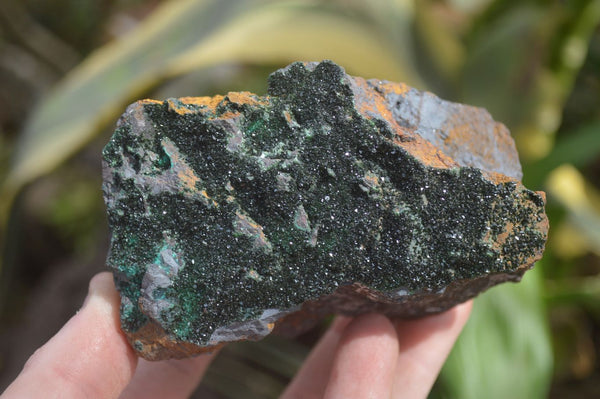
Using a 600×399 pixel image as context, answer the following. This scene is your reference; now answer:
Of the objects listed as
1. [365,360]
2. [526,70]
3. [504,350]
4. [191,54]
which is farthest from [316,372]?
[526,70]

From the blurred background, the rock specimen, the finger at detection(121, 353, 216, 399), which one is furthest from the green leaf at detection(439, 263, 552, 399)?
the finger at detection(121, 353, 216, 399)

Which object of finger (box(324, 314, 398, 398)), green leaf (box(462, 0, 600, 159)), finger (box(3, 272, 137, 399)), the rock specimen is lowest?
finger (box(324, 314, 398, 398))

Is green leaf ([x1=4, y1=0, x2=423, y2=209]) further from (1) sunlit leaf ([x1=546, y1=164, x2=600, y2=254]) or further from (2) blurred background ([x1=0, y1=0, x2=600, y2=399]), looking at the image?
(1) sunlit leaf ([x1=546, y1=164, x2=600, y2=254])

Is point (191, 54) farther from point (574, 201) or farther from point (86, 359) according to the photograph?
point (574, 201)

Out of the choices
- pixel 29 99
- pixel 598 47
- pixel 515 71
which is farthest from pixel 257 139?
pixel 29 99

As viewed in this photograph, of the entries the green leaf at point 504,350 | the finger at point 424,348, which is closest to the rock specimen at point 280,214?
the finger at point 424,348

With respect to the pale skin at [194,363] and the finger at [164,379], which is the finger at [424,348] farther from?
the finger at [164,379]
